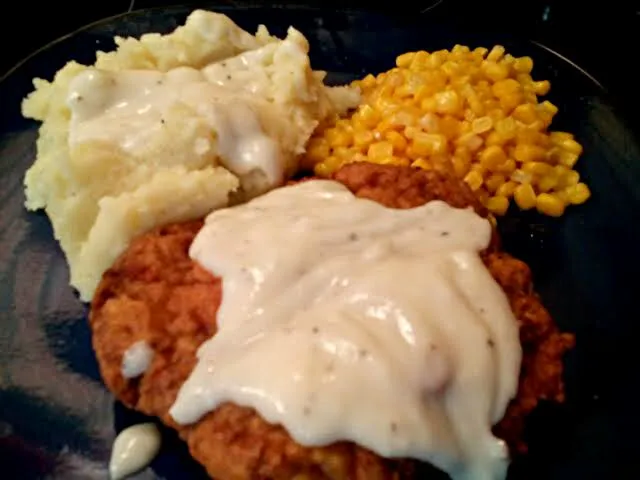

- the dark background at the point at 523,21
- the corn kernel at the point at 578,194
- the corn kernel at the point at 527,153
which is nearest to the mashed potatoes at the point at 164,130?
the corn kernel at the point at 527,153

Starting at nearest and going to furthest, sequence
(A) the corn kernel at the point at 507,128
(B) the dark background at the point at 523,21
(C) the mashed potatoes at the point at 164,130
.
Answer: (C) the mashed potatoes at the point at 164,130 → (A) the corn kernel at the point at 507,128 → (B) the dark background at the point at 523,21

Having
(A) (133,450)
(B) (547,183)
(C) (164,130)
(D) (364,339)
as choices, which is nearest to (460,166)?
(B) (547,183)

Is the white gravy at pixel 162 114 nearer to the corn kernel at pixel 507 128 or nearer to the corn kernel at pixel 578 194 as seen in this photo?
the corn kernel at pixel 507 128

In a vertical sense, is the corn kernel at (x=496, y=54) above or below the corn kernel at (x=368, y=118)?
above

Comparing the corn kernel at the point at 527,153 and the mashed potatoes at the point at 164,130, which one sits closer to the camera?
the mashed potatoes at the point at 164,130

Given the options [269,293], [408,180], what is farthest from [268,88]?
[269,293]

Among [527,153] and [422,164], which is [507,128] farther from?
[422,164]
